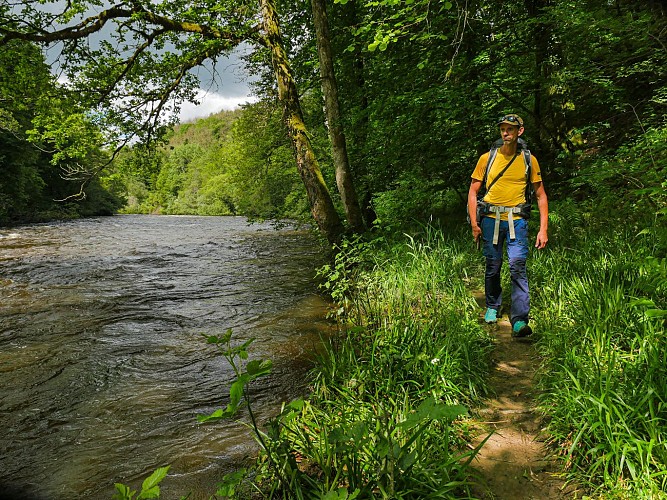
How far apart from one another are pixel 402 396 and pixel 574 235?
4.76 m

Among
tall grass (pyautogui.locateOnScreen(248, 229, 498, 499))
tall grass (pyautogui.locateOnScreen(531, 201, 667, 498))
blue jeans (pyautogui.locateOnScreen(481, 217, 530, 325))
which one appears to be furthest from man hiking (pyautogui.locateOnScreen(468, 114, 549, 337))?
tall grass (pyautogui.locateOnScreen(248, 229, 498, 499))

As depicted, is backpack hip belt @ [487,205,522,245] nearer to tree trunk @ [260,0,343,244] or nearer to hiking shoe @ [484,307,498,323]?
hiking shoe @ [484,307,498,323]

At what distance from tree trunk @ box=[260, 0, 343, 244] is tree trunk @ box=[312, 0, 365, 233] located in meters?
0.34

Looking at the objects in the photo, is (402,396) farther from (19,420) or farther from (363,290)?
(19,420)

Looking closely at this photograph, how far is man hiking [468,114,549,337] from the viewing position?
161 inches

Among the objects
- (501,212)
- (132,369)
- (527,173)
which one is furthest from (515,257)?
(132,369)

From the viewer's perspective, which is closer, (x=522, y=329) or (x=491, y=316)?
(x=522, y=329)

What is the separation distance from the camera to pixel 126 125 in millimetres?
8109

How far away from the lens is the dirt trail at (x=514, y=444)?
7.43 ft

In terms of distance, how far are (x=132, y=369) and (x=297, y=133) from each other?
4.72m

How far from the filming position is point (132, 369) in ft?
16.4

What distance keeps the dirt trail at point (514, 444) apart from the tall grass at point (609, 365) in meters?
0.13

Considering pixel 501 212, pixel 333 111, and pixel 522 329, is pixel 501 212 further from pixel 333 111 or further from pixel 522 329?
pixel 333 111

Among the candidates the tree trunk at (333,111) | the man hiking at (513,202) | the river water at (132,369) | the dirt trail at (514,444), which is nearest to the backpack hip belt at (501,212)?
the man hiking at (513,202)
